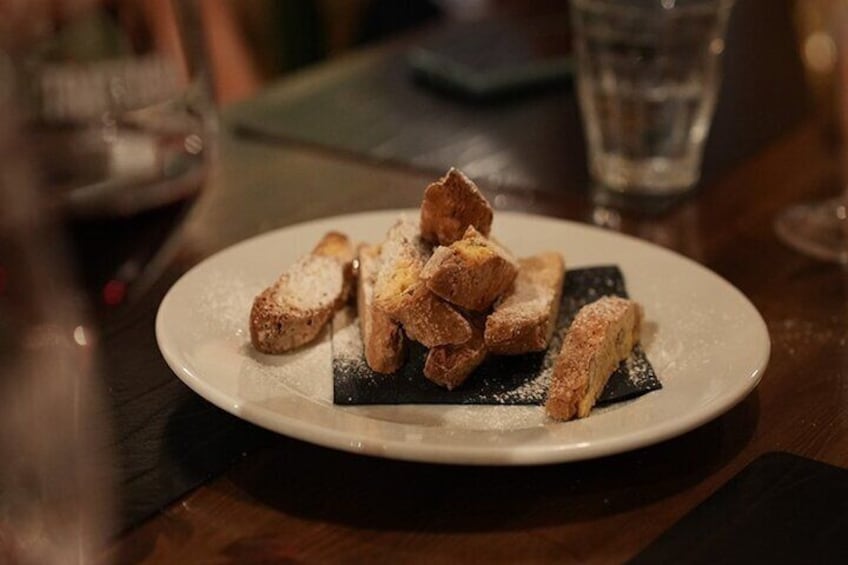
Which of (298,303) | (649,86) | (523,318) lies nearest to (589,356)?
(523,318)

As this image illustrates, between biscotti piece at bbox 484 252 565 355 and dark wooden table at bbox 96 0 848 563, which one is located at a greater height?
biscotti piece at bbox 484 252 565 355

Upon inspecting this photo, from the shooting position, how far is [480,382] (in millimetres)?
833

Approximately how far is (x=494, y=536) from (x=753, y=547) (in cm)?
15

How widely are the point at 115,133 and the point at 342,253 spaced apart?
0.70 metres

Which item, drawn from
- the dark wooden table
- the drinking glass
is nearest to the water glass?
the dark wooden table

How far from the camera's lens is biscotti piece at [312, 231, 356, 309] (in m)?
0.94

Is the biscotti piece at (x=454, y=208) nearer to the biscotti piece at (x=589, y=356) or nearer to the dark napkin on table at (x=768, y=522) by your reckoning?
the biscotti piece at (x=589, y=356)

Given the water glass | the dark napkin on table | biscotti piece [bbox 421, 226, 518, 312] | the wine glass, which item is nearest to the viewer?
the dark napkin on table

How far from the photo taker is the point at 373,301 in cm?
84

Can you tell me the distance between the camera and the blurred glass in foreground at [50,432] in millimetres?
734

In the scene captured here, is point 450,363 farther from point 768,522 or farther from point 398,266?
point 768,522

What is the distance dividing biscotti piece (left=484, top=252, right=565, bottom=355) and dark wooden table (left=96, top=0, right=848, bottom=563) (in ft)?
0.29

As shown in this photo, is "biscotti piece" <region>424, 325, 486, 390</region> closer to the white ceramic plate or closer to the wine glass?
the white ceramic plate

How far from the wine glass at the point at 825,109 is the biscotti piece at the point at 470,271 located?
48 centimetres
